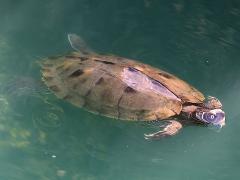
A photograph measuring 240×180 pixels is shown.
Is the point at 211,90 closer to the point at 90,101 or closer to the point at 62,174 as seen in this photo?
the point at 90,101

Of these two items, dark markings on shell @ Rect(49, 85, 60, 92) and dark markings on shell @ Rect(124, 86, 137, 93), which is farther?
dark markings on shell @ Rect(49, 85, 60, 92)

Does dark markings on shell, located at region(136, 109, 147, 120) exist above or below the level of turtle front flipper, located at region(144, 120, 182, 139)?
above

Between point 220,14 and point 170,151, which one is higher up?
point 220,14

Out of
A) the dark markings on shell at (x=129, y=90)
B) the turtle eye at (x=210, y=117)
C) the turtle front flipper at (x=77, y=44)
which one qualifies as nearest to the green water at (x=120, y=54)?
the turtle front flipper at (x=77, y=44)

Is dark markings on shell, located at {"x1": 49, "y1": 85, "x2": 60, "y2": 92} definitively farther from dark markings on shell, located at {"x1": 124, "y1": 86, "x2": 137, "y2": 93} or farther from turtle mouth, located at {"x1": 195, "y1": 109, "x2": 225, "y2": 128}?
turtle mouth, located at {"x1": 195, "y1": 109, "x2": 225, "y2": 128}

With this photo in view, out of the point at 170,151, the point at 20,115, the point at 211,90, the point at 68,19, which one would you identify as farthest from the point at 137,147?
the point at 68,19

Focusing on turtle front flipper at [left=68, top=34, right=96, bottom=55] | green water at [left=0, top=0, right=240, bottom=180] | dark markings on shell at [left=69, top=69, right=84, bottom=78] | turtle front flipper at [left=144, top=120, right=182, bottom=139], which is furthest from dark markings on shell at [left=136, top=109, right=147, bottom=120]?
turtle front flipper at [left=68, top=34, right=96, bottom=55]

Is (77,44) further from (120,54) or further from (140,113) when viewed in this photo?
(120,54)
